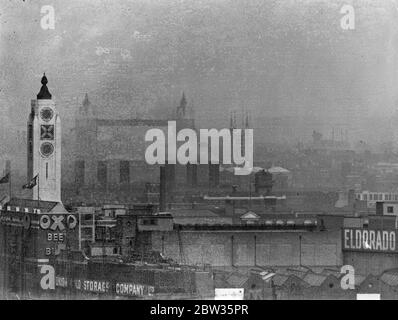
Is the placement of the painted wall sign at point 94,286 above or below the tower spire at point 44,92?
below

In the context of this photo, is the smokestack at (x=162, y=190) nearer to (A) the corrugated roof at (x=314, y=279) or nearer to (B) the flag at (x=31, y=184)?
(B) the flag at (x=31, y=184)

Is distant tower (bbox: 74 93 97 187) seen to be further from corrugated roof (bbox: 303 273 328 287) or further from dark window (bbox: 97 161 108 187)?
corrugated roof (bbox: 303 273 328 287)

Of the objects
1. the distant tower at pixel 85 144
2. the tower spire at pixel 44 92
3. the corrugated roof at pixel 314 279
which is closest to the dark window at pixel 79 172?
Answer: the distant tower at pixel 85 144

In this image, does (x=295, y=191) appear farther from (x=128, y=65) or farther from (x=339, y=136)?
(x=128, y=65)

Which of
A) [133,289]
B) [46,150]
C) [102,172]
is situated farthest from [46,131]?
[133,289]

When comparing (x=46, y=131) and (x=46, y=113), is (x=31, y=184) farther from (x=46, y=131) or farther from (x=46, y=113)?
(x=46, y=113)
